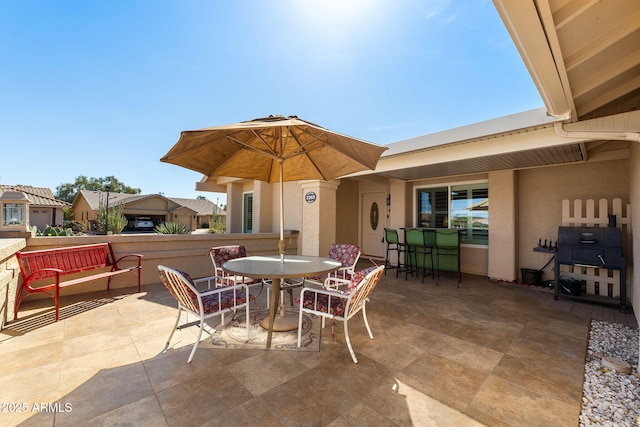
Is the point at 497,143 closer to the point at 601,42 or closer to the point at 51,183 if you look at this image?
the point at 601,42

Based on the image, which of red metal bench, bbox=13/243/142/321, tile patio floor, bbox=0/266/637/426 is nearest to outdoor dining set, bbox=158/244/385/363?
tile patio floor, bbox=0/266/637/426

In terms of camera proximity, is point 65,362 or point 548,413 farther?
point 65,362

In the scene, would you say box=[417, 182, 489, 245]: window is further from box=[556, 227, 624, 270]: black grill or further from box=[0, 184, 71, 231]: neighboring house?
box=[0, 184, 71, 231]: neighboring house

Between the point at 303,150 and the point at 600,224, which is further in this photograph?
the point at 600,224

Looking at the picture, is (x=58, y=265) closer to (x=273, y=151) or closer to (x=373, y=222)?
(x=273, y=151)

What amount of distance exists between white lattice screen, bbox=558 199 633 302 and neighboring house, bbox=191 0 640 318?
3.0 inches

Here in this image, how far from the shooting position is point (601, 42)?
6.28ft

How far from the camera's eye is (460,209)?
6.53m

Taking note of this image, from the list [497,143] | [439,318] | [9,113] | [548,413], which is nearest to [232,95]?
[497,143]

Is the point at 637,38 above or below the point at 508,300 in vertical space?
above

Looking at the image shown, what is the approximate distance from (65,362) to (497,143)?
235 inches

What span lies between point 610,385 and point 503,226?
4141 mm

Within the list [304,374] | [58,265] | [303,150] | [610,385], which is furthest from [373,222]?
[58,265]

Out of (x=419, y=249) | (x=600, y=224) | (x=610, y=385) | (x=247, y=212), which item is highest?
(x=247, y=212)
